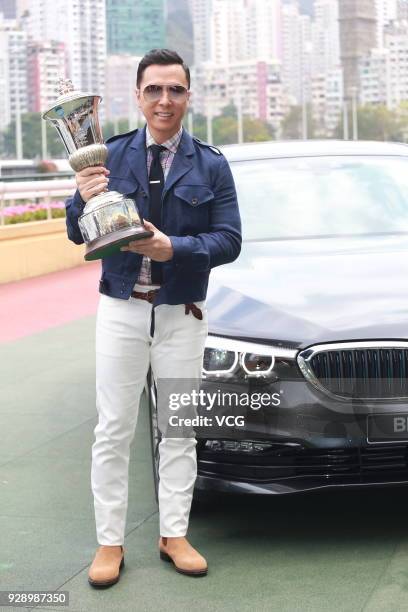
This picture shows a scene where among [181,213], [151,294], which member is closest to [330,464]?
[151,294]

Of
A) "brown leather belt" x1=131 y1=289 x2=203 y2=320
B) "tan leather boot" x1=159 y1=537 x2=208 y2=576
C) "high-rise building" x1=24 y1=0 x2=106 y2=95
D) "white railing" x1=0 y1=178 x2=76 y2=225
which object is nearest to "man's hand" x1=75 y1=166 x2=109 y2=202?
"brown leather belt" x1=131 y1=289 x2=203 y2=320

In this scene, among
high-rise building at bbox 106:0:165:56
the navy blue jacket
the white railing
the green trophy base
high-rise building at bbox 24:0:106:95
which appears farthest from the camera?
high-rise building at bbox 106:0:165:56

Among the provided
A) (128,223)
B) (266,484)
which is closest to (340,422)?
(266,484)

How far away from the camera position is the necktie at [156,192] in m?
3.92

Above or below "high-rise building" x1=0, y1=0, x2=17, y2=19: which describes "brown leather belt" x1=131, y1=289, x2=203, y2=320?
below

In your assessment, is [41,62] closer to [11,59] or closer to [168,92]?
[11,59]

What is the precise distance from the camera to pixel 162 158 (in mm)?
4004

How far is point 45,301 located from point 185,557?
29.5 feet

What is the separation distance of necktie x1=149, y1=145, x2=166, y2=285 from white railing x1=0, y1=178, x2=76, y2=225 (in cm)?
1153

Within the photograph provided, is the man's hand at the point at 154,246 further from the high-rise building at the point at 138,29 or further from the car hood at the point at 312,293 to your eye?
the high-rise building at the point at 138,29

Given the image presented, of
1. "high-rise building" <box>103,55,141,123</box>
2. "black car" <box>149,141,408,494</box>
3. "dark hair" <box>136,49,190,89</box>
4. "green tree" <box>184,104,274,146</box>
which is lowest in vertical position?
"black car" <box>149,141,408,494</box>

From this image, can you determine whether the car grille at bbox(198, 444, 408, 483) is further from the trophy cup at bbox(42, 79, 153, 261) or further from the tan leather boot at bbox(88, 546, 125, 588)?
the trophy cup at bbox(42, 79, 153, 261)

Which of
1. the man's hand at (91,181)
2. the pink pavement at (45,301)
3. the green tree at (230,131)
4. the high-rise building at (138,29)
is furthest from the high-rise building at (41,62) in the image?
the man's hand at (91,181)

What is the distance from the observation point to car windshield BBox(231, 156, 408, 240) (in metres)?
5.55
